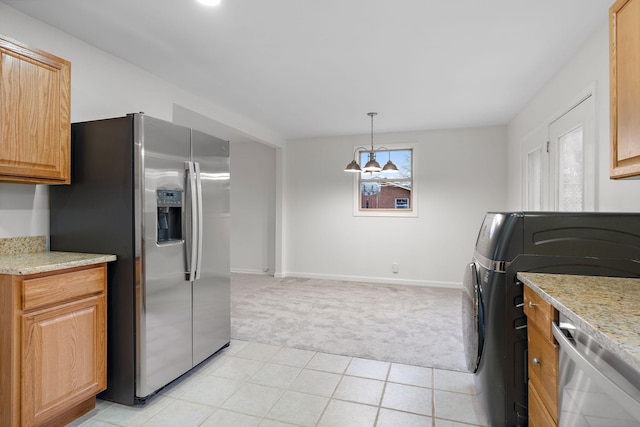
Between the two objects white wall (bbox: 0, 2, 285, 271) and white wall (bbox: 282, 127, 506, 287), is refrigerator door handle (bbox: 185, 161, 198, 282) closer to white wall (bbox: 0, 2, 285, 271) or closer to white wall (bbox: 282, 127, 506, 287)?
white wall (bbox: 0, 2, 285, 271)

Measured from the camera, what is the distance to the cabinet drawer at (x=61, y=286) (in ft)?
5.50

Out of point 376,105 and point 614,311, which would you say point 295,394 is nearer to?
point 614,311

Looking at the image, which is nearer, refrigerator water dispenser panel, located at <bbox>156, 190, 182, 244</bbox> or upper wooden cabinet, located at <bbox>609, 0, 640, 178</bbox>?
upper wooden cabinet, located at <bbox>609, 0, 640, 178</bbox>

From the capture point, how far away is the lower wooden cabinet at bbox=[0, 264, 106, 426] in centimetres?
164

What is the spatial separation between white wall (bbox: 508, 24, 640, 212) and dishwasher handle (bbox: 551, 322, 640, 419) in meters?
1.31

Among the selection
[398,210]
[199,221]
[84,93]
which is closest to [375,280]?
[398,210]

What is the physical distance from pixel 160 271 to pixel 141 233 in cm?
29

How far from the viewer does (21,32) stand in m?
2.16

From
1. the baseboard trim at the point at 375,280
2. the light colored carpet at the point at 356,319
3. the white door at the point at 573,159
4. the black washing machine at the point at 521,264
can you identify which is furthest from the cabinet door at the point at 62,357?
the baseboard trim at the point at 375,280

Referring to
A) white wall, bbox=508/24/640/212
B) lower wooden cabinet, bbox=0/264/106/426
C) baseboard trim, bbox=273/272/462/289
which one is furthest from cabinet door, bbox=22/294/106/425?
baseboard trim, bbox=273/272/462/289

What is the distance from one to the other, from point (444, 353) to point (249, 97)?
324cm

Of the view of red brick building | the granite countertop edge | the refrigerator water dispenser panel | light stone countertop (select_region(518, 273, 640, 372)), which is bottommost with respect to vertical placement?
light stone countertop (select_region(518, 273, 640, 372))

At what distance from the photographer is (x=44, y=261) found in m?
1.85

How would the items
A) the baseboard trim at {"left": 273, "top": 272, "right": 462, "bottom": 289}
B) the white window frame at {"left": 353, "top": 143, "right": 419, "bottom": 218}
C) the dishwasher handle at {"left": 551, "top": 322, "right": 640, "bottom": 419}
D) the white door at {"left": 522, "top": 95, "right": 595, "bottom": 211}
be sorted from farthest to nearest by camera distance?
the white window frame at {"left": 353, "top": 143, "right": 419, "bottom": 218}
the baseboard trim at {"left": 273, "top": 272, "right": 462, "bottom": 289}
the white door at {"left": 522, "top": 95, "right": 595, "bottom": 211}
the dishwasher handle at {"left": 551, "top": 322, "right": 640, "bottom": 419}
